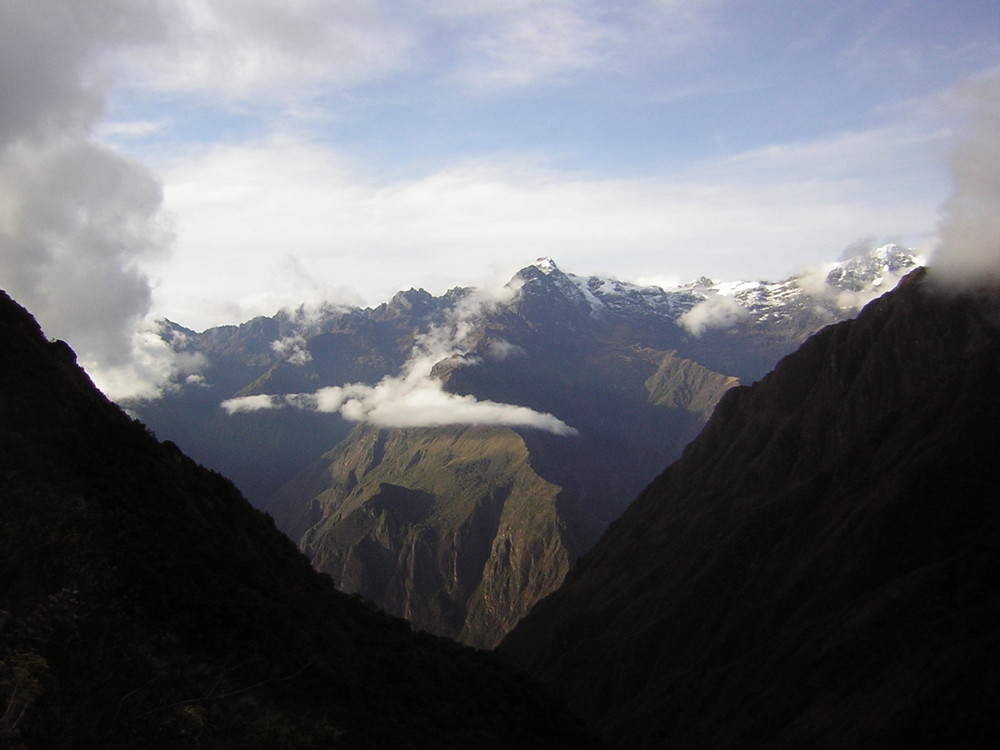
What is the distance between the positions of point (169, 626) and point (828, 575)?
9893 centimetres

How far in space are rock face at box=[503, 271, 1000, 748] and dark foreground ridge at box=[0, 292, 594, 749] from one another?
37754mm

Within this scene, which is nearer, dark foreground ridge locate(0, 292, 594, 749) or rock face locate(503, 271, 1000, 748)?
dark foreground ridge locate(0, 292, 594, 749)

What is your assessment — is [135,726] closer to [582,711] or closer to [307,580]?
[307,580]

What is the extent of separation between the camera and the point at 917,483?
123438mm

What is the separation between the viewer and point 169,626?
49.7 m

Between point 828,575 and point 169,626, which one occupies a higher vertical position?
point 169,626

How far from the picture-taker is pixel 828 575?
123938 mm

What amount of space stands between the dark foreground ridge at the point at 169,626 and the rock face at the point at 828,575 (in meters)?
37.8

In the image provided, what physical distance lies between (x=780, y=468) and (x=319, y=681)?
13894cm

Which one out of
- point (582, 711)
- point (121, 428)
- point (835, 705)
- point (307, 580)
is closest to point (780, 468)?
point (582, 711)

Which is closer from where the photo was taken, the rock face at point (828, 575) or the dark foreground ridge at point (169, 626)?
the dark foreground ridge at point (169, 626)

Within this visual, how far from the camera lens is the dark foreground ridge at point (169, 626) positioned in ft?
123

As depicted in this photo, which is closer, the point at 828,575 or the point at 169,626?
the point at 169,626

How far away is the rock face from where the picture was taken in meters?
89.5
